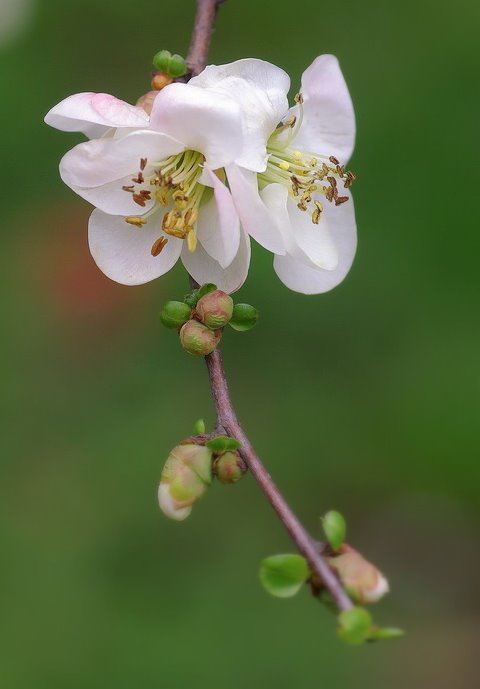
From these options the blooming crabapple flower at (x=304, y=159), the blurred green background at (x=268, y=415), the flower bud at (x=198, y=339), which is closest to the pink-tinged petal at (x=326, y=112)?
the blooming crabapple flower at (x=304, y=159)

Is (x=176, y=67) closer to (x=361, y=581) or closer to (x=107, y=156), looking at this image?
(x=107, y=156)

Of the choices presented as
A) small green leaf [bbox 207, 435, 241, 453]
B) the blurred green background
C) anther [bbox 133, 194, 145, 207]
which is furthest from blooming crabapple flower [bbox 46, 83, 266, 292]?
the blurred green background

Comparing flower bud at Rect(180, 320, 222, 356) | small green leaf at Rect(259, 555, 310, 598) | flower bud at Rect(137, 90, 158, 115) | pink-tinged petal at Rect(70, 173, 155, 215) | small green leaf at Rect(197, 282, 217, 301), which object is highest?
flower bud at Rect(137, 90, 158, 115)

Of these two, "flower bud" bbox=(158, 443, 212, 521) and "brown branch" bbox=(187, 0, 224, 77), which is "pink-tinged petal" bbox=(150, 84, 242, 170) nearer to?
"brown branch" bbox=(187, 0, 224, 77)

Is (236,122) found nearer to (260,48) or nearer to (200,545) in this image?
(200,545)

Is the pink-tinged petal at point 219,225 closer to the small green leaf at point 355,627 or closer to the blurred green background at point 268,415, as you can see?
the small green leaf at point 355,627

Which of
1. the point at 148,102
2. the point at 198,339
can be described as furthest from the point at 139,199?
the point at 198,339
